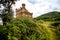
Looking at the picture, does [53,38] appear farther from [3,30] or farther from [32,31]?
[3,30]

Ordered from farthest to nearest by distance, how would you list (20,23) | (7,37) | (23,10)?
(23,10), (20,23), (7,37)

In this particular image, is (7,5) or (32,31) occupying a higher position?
(7,5)

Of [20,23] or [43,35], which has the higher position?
Result: [20,23]

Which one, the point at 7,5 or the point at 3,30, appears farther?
the point at 7,5

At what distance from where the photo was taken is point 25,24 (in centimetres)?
2466

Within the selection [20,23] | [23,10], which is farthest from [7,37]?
[23,10]

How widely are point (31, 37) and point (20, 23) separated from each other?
7.65 feet

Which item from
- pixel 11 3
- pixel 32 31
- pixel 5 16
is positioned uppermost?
pixel 11 3

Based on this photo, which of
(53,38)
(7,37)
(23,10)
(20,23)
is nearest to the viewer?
(7,37)

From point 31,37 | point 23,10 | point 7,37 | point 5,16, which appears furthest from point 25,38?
point 23,10

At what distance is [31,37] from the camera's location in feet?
78.5

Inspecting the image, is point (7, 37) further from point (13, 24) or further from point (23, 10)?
point (23, 10)

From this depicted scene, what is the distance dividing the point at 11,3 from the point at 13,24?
3139 millimetres

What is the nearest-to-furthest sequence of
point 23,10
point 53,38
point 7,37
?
point 7,37, point 53,38, point 23,10
